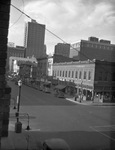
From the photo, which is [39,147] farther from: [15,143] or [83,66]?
[83,66]

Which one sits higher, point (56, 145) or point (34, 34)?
point (34, 34)

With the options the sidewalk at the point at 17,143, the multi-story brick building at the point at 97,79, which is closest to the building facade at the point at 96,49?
the multi-story brick building at the point at 97,79

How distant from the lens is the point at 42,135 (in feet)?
46.7

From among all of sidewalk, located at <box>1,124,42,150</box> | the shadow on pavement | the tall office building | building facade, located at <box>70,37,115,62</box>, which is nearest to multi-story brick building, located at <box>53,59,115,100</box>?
the tall office building

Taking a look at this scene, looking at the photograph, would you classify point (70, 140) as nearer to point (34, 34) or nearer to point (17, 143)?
point (17, 143)

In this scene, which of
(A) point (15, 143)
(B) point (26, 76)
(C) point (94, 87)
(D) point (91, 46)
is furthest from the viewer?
(D) point (91, 46)

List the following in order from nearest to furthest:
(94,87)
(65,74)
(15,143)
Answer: (15,143) < (94,87) < (65,74)

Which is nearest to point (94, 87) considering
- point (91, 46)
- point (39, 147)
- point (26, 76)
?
point (39, 147)

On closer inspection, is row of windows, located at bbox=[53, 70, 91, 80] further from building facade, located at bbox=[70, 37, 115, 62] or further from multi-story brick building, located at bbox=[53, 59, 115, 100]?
building facade, located at bbox=[70, 37, 115, 62]

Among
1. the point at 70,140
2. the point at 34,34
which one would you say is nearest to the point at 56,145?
the point at 70,140

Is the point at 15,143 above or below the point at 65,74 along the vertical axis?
below

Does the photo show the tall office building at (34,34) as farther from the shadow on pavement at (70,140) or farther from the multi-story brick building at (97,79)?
the multi-story brick building at (97,79)

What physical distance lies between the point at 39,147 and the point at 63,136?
292 cm

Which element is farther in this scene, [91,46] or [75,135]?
[91,46]
